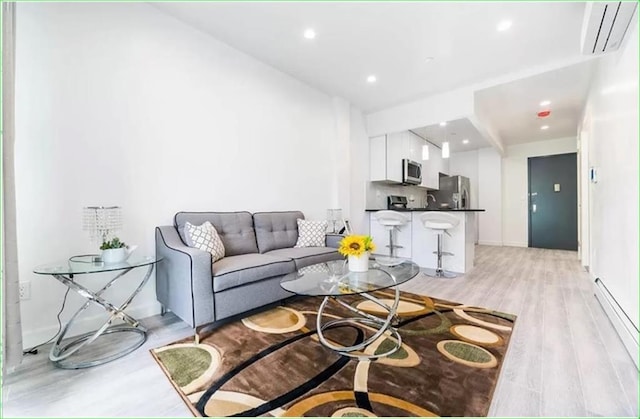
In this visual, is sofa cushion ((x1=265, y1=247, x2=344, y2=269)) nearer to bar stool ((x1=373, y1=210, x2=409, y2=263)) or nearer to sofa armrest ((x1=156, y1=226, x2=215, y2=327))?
sofa armrest ((x1=156, y1=226, x2=215, y2=327))

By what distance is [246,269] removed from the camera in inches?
86.6

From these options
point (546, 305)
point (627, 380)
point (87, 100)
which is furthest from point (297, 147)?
point (627, 380)

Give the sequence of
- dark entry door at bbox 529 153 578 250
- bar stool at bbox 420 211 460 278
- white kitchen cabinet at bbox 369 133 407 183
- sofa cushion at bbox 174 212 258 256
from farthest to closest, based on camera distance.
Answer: dark entry door at bbox 529 153 578 250, white kitchen cabinet at bbox 369 133 407 183, bar stool at bbox 420 211 460 278, sofa cushion at bbox 174 212 258 256

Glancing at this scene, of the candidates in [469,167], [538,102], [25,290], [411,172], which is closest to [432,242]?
[411,172]

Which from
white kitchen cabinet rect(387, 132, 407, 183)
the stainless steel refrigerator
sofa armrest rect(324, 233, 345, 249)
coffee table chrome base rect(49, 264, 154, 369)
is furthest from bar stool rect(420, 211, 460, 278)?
coffee table chrome base rect(49, 264, 154, 369)

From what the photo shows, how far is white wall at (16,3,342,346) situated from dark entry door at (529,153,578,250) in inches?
243

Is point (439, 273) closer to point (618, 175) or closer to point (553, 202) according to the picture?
point (618, 175)

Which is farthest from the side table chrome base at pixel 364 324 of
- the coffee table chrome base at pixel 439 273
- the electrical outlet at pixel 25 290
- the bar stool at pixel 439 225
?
the electrical outlet at pixel 25 290

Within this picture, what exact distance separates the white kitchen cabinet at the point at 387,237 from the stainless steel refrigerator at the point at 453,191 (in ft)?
8.08

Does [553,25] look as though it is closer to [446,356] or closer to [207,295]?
[446,356]

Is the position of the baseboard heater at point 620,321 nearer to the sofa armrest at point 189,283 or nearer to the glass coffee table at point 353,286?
the glass coffee table at point 353,286

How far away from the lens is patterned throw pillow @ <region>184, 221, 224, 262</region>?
2.36 m

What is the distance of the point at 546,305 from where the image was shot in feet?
8.47

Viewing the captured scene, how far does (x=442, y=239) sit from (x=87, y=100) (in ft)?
14.1
